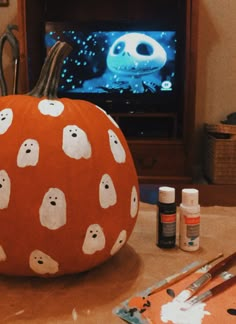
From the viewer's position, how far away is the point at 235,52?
7.35ft

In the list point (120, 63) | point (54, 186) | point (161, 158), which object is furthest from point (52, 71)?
point (120, 63)

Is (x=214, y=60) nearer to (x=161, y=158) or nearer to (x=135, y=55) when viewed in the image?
(x=135, y=55)

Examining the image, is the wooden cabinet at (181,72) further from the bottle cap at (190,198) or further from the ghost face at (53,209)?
the ghost face at (53,209)

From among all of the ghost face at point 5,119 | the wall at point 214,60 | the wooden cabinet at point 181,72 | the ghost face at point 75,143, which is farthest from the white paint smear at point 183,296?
the wall at point 214,60

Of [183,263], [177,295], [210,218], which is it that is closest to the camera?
[177,295]

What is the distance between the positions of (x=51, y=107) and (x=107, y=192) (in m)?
0.15

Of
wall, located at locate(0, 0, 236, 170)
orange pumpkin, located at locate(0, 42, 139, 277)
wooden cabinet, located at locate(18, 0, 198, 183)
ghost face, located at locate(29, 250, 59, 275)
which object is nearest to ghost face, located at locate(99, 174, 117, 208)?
orange pumpkin, located at locate(0, 42, 139, 277)

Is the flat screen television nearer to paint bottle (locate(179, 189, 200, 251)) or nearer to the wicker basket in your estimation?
the wicker basket

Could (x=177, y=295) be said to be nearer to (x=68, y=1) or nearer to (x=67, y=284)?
(x=67, y=284)

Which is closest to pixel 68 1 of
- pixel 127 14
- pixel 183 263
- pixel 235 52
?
pixel 127 14

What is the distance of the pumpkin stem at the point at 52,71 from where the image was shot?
1.90ft

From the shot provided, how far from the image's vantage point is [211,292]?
515 mm

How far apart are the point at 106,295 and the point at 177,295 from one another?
96mm

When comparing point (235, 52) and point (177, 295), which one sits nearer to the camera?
point (177, 295)
